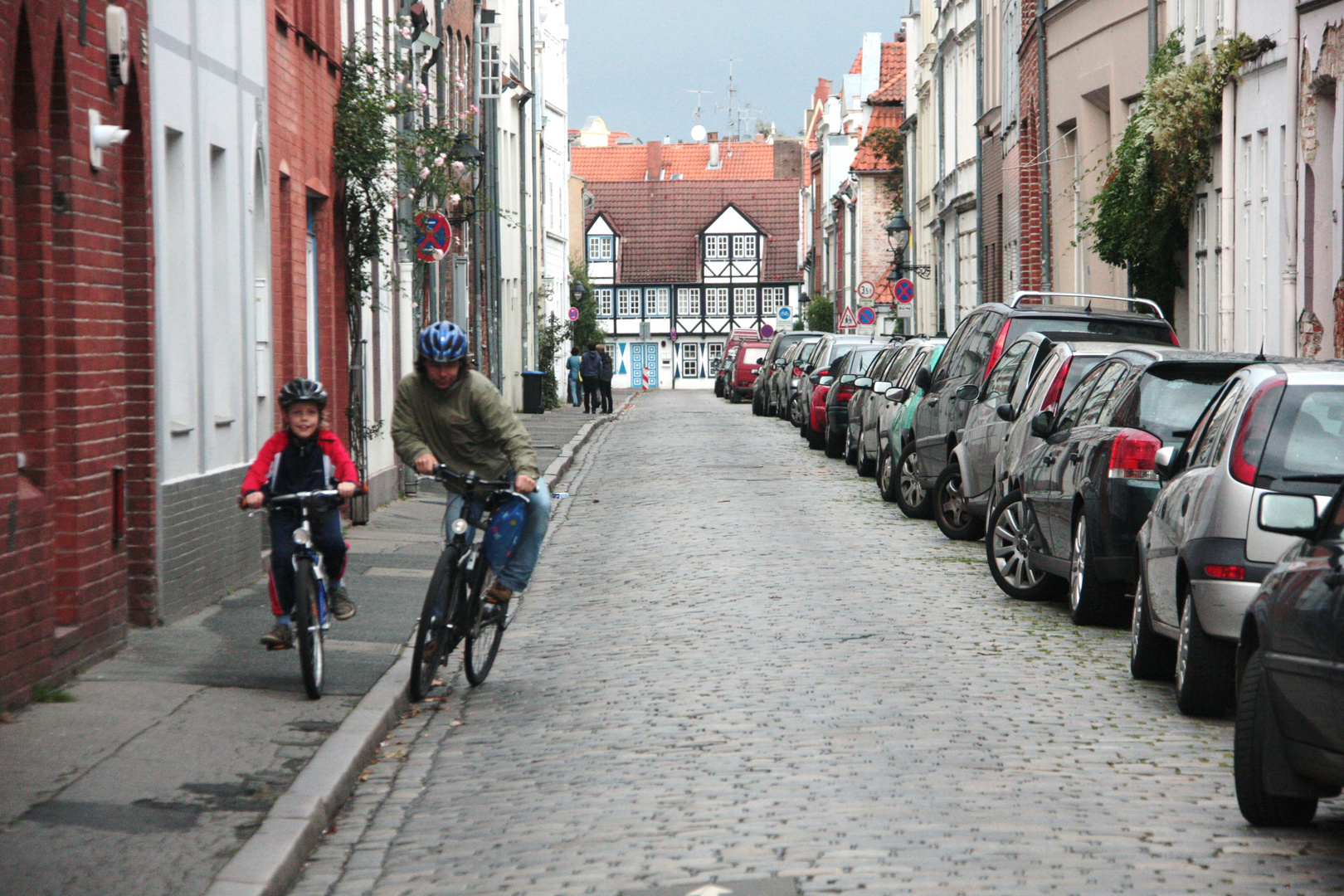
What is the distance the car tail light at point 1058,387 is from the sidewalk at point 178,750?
4.91 metres

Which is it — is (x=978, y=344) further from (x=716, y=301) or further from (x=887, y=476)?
(x=716, y=301)

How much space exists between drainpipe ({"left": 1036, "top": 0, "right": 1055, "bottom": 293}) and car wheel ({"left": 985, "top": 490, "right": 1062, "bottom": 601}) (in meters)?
19.4

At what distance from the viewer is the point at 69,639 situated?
9375 millimetres

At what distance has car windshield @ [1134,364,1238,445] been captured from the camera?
36.5ft

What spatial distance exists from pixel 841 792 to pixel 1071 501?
479cm

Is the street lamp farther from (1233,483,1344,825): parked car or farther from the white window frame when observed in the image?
(1233,483,1344,825): parked car

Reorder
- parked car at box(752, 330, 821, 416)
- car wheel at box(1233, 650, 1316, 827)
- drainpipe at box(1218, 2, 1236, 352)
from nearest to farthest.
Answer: car wheel at box(1233, 650, 1316, 827)
drainpipe at box(1218, 2, 1236, 352)
parked car at box(752, 330, 821, 416)

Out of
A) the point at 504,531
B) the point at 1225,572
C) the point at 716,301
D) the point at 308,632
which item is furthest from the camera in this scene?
the point at 716,301

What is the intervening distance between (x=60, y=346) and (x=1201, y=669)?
5604mm

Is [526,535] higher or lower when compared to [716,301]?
lower

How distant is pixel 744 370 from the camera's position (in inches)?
2441

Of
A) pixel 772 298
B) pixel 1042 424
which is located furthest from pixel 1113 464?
pixel 772 298

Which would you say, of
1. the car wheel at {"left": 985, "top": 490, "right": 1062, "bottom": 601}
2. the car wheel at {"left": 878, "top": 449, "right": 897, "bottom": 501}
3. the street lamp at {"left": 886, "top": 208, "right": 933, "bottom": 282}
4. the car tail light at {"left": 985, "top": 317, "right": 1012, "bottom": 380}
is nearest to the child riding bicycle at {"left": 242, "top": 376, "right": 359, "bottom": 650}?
the car wheel at {"left": 985, "top": 490, "right": 1062, "bottom": 601}

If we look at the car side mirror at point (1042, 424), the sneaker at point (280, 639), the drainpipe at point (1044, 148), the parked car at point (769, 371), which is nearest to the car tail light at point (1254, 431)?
the car side mirror at point (1042, 424)
